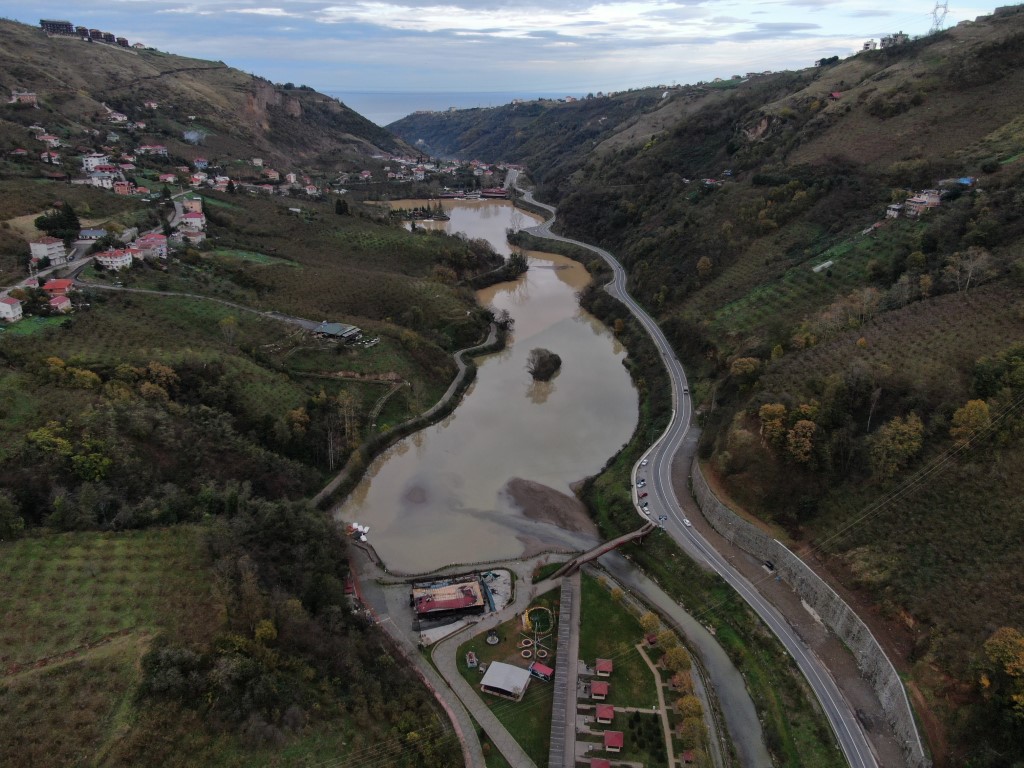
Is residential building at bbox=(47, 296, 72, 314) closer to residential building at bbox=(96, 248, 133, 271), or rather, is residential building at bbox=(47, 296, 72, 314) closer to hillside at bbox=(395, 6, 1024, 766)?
residential building at bbox=(96, 248, 133, 271)

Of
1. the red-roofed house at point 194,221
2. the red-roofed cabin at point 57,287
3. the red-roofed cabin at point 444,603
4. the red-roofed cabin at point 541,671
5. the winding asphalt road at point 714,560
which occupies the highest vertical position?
the red-roofed house at point 194,221

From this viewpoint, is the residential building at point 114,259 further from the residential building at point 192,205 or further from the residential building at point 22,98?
the residential building at point 22,98

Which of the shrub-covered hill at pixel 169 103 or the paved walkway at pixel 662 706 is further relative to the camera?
the shrub-covered hill at pixel 169 103

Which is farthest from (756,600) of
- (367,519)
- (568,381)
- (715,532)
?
(568,381)

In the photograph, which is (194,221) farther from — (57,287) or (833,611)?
(833,611)

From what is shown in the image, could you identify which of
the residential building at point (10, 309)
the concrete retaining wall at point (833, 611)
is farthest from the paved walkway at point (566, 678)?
the residential building at point (10, 309)

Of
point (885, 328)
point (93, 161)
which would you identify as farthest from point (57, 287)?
point (885, 328)

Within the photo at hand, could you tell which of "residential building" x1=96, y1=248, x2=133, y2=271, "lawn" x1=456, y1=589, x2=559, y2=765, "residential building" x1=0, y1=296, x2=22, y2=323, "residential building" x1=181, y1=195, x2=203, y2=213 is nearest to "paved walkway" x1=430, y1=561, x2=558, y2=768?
"lawn" x1=456, y1=589, x2=559, y2=765

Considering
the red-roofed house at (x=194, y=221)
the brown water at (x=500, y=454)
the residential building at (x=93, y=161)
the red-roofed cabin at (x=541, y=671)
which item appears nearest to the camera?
the red-roofed cabin at (x=541, y=671)
